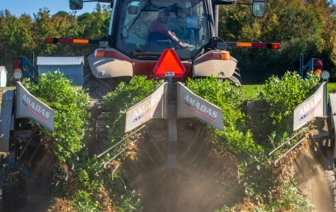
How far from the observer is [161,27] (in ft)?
27.6

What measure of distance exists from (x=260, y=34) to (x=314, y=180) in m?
35.4

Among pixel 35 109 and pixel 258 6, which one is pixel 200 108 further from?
pixel 258 6

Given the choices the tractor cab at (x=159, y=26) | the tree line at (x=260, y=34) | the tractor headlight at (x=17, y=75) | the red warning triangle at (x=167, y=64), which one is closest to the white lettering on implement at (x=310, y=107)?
the red warning triangle at (x=167, y=64)

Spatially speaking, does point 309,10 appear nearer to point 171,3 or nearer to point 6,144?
point 171,3

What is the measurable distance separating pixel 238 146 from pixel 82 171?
144cm

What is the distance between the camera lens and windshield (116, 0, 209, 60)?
8.42 m

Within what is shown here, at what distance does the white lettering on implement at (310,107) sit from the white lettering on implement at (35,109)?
7.68ft

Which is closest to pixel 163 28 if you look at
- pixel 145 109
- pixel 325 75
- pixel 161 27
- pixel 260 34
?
pixel 161 27

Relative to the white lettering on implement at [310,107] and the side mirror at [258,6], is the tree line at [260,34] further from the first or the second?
the white lettering on implement at [310,107]

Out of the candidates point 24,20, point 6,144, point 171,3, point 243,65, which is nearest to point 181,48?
point 171,3

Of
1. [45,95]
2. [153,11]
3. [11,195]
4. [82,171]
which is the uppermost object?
[153,11]

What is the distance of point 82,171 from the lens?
20.1 feet

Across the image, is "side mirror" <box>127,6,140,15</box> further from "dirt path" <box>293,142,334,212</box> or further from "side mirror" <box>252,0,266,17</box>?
"dirt path" <box>293,142,334,212</box>

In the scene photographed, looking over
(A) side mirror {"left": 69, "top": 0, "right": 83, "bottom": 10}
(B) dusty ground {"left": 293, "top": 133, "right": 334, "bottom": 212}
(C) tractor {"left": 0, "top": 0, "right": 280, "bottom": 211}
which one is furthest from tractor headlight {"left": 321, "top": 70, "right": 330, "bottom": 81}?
(A) side mirror {"left": 69, "top": 0, "right": 83, "bottom": 10}
